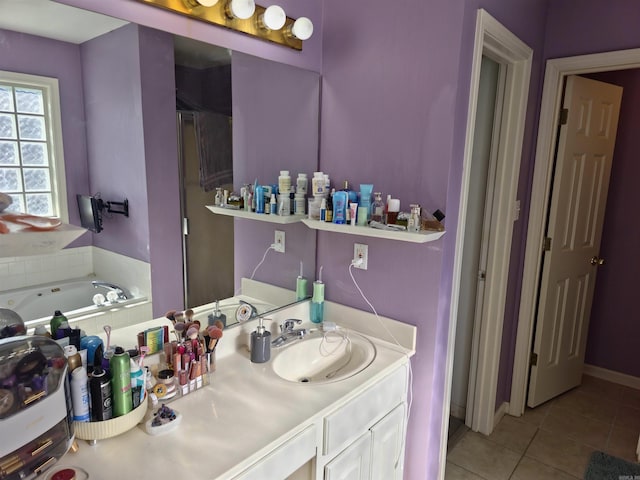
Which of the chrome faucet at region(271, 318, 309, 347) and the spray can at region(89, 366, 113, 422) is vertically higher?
the spray can at region(89, 366, 113, 422)

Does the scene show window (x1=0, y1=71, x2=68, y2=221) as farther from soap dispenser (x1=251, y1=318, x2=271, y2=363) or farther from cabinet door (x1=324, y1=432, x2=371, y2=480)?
cabinet door (x1=324, y1=432, x2=371, y2=480)

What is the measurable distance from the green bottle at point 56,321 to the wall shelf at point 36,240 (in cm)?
18

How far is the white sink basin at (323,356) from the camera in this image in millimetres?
1650

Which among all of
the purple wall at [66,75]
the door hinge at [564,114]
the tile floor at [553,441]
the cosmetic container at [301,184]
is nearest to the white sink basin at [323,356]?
the cosmetic container at [301,184]

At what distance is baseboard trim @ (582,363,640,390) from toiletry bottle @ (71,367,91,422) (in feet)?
11.0

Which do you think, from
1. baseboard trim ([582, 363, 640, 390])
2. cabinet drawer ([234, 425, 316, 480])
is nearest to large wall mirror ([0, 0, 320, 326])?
cabinet drawer ([234, 425, 316, 480])

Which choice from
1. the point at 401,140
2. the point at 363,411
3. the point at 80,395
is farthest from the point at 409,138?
the point at 80,395

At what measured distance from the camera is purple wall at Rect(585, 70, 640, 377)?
2.88 meters

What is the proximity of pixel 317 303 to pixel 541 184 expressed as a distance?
1.47 m

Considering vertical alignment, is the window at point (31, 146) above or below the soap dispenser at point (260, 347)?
above

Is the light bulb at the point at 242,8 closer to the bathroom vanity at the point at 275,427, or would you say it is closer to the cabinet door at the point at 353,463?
the bathroom vanity at the point at 275,427

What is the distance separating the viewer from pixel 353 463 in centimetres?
144

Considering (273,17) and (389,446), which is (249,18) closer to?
(273,17)

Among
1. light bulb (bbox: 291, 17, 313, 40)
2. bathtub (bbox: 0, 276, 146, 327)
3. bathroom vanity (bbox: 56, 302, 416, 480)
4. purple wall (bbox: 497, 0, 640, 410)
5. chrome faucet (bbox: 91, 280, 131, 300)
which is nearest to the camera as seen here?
bathroom vanity (bbox: 56, 302, 416, 480)
